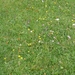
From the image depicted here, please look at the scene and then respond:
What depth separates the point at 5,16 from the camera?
23.7 feet

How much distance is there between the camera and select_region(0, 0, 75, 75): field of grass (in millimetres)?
4996

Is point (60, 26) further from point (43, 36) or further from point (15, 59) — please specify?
point (15, 59)

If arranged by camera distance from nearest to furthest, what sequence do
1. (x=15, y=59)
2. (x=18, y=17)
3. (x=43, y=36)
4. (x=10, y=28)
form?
(x=15, y=59) < (x=43, y=36) < (x=10, y=28) < (x=18, y=17)

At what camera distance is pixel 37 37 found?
6.04m

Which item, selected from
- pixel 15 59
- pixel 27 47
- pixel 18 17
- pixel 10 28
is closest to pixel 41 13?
pixel 18 17

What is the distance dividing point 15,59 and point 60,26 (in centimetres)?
217

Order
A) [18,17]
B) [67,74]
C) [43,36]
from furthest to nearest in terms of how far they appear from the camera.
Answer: [18,17] → [43,36] → [67,74]

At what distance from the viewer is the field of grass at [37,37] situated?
500 cm

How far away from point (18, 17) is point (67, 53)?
2.50 metres

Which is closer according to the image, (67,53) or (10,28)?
(67,53)

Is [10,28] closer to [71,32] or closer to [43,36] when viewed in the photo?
[43,36]

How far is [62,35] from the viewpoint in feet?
20.4

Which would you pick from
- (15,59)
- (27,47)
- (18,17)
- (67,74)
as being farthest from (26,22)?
(67,74)

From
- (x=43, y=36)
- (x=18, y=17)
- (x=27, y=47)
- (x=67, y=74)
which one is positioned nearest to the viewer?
(x=67, y=74)
